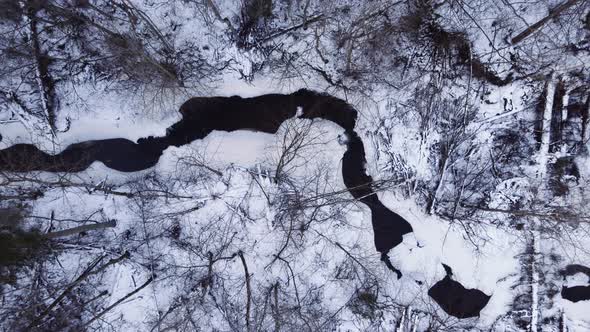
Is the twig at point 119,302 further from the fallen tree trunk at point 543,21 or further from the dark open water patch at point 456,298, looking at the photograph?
the fallen tree trunk at point 543,21

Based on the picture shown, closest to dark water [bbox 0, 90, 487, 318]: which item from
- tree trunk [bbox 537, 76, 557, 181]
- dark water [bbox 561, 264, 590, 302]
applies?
dark water [bbox 561, 264, 590, 302]

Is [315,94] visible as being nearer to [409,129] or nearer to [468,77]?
[409,129]

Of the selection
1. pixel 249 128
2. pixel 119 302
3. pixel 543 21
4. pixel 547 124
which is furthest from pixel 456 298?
pixel 119 302

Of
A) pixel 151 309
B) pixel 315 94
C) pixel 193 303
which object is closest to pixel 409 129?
pixel 315 94

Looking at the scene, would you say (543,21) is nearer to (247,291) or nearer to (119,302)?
(247,291)

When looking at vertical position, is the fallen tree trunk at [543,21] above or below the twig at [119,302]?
above

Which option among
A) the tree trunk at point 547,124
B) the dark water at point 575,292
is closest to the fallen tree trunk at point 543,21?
the tree trunk at point 547,124
